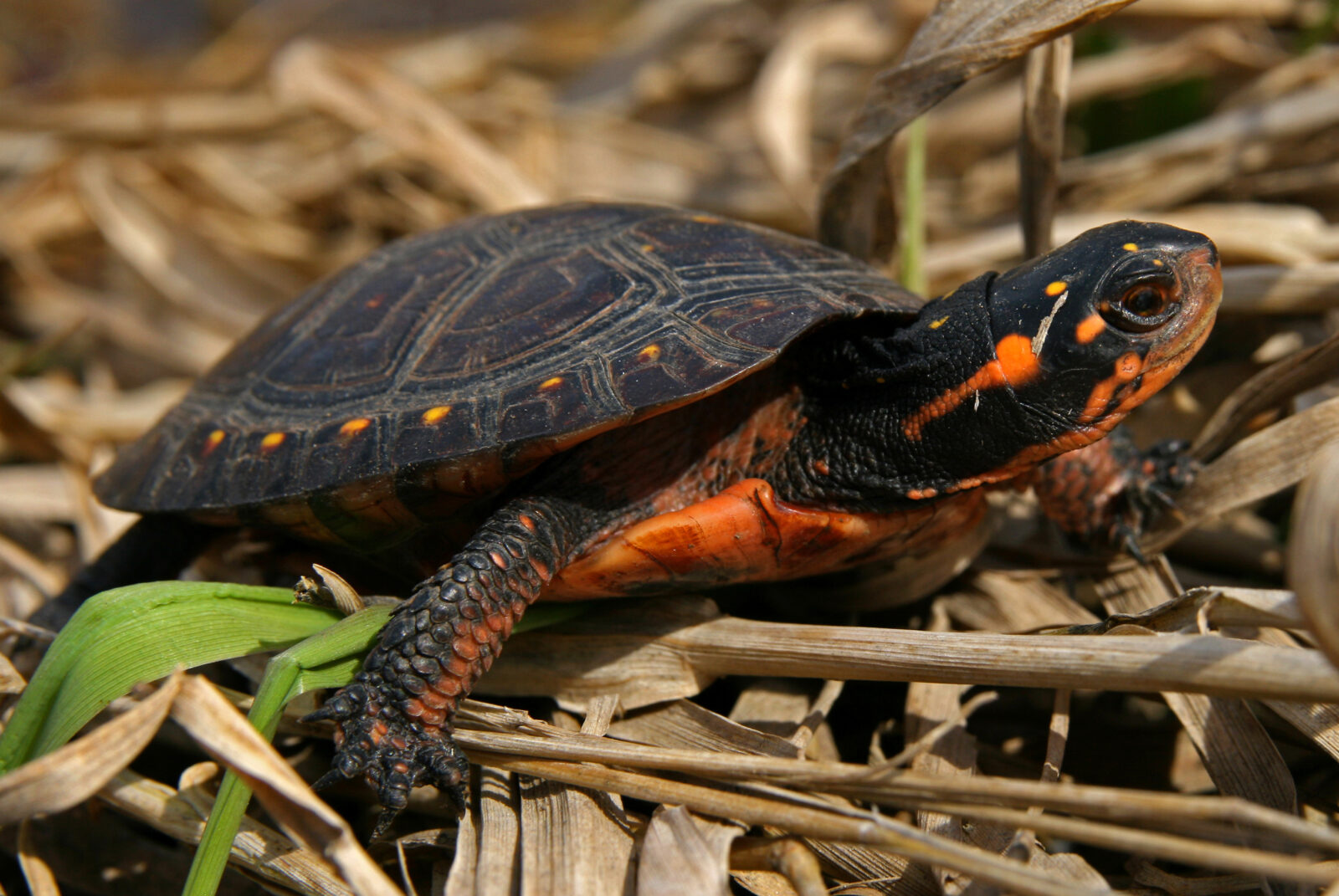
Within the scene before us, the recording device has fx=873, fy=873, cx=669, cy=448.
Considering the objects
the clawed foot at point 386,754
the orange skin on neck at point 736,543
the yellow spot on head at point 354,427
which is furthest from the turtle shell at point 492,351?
the clawed foot at point 386,754

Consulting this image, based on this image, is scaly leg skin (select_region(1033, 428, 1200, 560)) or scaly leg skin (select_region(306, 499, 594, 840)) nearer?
scaly leg skin (select_region(306, 499, 594, 840))

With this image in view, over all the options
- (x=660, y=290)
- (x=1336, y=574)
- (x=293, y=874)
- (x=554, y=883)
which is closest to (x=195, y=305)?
(x=660, y=290)

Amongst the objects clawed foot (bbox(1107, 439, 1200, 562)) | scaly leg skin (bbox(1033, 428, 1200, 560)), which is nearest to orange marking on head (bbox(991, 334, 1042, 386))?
scaly leg skin (bbox(1033, 428, 1200, 560))

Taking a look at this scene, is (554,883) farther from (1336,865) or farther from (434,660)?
(1336,865)

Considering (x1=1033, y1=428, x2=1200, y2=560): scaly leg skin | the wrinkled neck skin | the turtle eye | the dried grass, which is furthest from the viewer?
(x1=1033, y1=428, x2=1200, y2=560): scaly leg skin

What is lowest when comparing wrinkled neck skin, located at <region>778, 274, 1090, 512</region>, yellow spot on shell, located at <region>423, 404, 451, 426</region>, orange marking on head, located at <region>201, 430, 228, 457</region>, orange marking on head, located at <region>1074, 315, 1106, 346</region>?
orange marking on head, located at <region>201, 430, 228, 457</region>

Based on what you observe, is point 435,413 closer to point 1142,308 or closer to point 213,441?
point 213,441

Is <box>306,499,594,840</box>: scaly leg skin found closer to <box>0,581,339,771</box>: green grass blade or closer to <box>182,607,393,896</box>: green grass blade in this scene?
<box>182,607,393,896</box>: green grass blade
